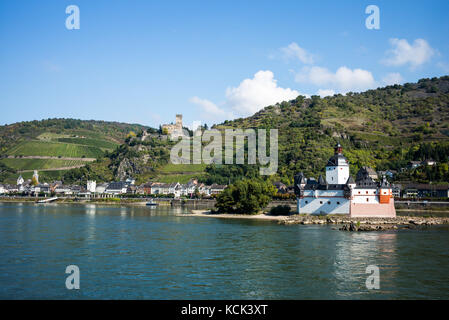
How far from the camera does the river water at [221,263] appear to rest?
23422mm

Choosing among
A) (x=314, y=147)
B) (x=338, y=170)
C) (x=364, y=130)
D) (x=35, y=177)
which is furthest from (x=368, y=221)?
(x=35, y=177)

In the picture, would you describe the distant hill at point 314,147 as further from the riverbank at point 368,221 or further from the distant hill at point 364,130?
the riverbank at point 368,221

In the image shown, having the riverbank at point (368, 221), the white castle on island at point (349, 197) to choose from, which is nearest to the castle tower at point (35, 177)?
the white castle on island at point (349, 197)

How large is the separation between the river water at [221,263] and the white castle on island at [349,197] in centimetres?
1169

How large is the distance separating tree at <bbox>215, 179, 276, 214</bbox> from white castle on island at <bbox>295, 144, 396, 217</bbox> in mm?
9074

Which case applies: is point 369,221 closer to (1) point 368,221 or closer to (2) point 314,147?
(1) point 368,221

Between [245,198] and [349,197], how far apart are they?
60.2 ft

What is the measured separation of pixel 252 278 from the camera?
86.6 feet

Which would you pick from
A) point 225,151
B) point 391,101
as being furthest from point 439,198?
point 391,101

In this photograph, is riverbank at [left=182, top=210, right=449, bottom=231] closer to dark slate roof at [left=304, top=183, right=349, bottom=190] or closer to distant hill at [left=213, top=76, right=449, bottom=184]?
dark slate roof at [left=304, top=183, right=349, bottom=190]

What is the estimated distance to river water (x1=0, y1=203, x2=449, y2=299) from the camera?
23422mm

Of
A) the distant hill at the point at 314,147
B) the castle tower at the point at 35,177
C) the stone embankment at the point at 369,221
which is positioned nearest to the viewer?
the stone embankment at the point at 369,221
